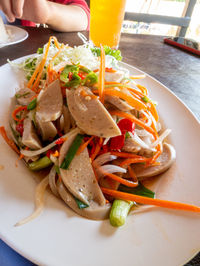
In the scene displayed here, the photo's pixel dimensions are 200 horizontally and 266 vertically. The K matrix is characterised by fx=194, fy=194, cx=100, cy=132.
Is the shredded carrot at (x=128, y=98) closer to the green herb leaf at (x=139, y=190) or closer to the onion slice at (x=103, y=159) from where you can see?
the onion slice at (x=103, y=159)

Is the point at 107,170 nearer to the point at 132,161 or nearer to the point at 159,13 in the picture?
the point at 132,161

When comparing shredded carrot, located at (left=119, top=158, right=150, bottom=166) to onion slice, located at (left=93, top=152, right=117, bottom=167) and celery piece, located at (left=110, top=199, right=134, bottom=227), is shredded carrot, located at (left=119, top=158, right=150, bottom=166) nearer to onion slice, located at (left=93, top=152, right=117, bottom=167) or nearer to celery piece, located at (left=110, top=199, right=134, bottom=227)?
onion slice, located at (left=93, top=152, right=117, bottom=167)

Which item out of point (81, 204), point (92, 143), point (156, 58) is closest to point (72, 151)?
point (92, 143)

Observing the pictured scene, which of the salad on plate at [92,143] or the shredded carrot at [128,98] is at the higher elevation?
the shredded carrot at [128,98]

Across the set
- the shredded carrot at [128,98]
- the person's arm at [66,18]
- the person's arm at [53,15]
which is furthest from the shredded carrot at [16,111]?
the person's arm at [66,18]

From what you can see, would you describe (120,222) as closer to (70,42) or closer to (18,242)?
(18,242)

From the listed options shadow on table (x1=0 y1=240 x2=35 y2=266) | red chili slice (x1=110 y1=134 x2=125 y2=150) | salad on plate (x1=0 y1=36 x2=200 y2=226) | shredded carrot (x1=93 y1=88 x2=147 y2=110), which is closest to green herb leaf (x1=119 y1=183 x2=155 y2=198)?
salad on plate (x1=0 y1=36 x2=200 y2=226)
